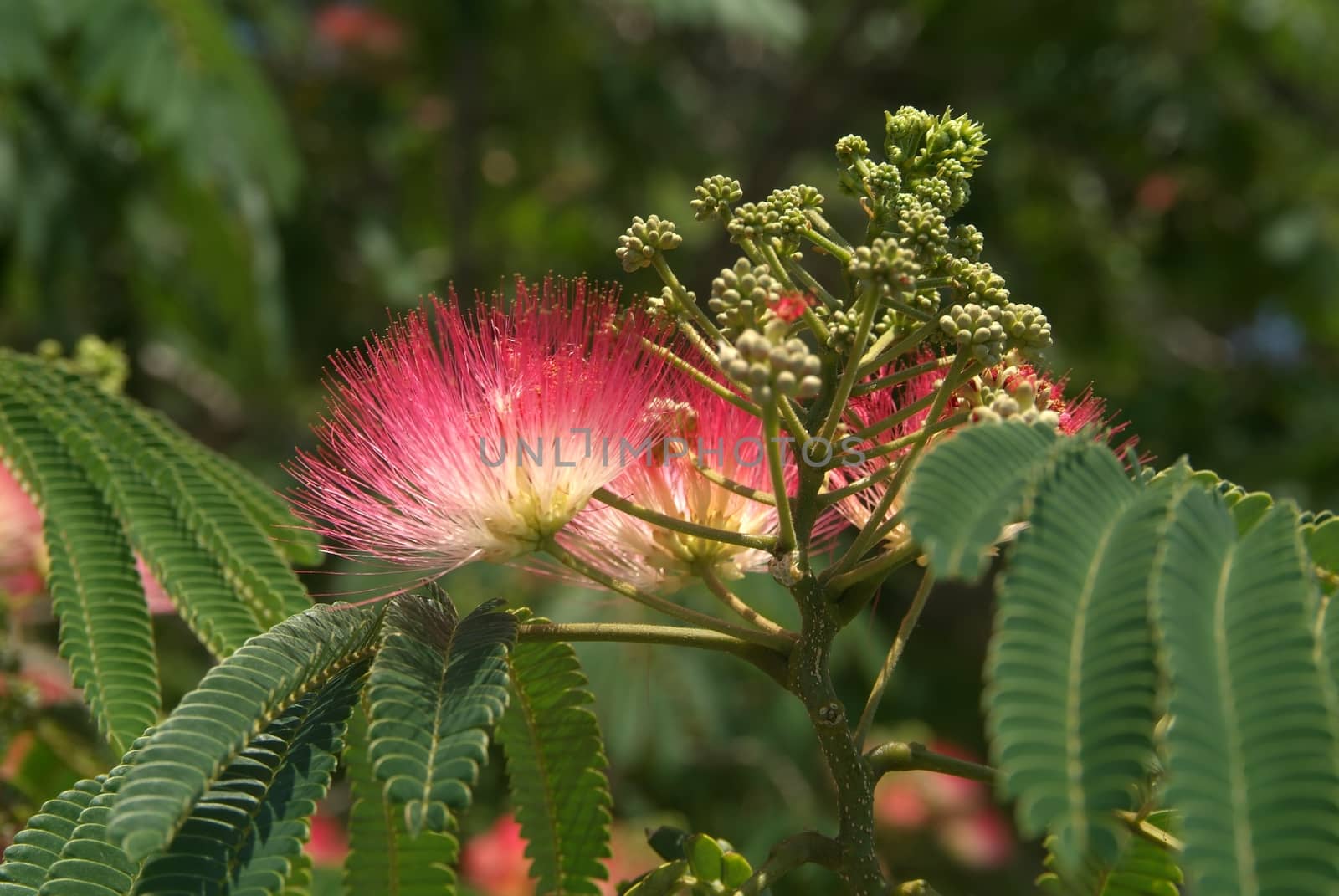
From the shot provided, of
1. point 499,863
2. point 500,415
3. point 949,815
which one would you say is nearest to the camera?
point 500,415

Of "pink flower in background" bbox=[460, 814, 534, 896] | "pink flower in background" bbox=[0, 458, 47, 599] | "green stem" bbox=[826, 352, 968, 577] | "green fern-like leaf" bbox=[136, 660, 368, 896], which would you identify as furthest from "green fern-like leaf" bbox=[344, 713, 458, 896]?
"pink flower in background" bbox=[460, 814, 534, 896]

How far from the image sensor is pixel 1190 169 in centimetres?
723

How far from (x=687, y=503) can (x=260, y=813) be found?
2.25 ft

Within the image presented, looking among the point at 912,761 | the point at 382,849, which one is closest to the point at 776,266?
the point at 912,761

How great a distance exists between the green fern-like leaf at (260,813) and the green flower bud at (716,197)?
71 centimetres

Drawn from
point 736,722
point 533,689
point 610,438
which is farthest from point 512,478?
point 736,722

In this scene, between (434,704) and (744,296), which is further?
(744,296)

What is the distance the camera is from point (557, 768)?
1.63m

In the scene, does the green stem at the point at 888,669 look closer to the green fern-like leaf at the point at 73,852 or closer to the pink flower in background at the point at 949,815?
the green fern-like leaf at the point at 73,852

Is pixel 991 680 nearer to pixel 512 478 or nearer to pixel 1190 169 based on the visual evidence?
pixel 512 478

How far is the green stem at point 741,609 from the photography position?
1451 millimetres

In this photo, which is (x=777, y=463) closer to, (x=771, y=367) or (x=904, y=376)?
(x=771, y=367)

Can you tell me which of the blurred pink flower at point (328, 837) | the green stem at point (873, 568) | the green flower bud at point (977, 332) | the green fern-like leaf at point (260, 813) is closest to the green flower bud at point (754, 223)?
the green flower bud at point (977, 332)

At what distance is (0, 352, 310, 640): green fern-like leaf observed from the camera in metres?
1.85
